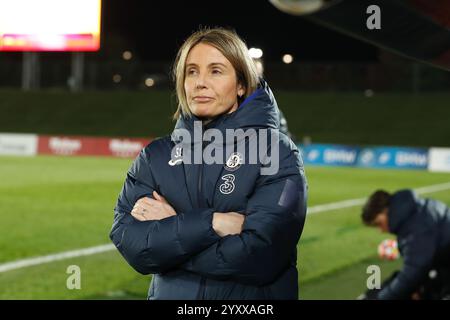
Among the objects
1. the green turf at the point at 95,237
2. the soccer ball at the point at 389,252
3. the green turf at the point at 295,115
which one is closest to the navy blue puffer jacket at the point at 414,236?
the green turf at the point at 95,237

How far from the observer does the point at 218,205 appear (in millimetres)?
2260

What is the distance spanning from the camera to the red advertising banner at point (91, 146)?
98.0 ft

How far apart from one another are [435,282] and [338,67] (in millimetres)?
34750

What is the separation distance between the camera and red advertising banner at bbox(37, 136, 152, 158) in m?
29.9

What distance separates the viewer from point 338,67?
3872cm

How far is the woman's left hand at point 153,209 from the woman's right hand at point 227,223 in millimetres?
163

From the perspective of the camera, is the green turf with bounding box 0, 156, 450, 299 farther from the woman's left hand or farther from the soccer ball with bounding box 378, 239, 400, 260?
the woman's left hand

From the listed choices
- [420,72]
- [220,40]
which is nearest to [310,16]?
[220,40]

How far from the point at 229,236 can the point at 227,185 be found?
0.48 feet

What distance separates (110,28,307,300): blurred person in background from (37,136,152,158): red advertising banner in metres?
27.1

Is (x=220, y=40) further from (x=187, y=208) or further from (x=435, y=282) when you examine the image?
(x=435, y=282)

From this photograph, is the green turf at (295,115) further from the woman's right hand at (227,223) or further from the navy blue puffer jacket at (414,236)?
the woman's right hand at (227,223)

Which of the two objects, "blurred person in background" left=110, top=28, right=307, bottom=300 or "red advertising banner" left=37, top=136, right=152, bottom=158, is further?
"red advertising banner" left=37, top=136, right=152, bottom=158

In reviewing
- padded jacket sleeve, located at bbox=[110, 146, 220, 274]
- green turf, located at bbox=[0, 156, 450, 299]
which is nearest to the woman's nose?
→ padded jacket sleeve, located at bbox=[110, 146, 220, 274]
